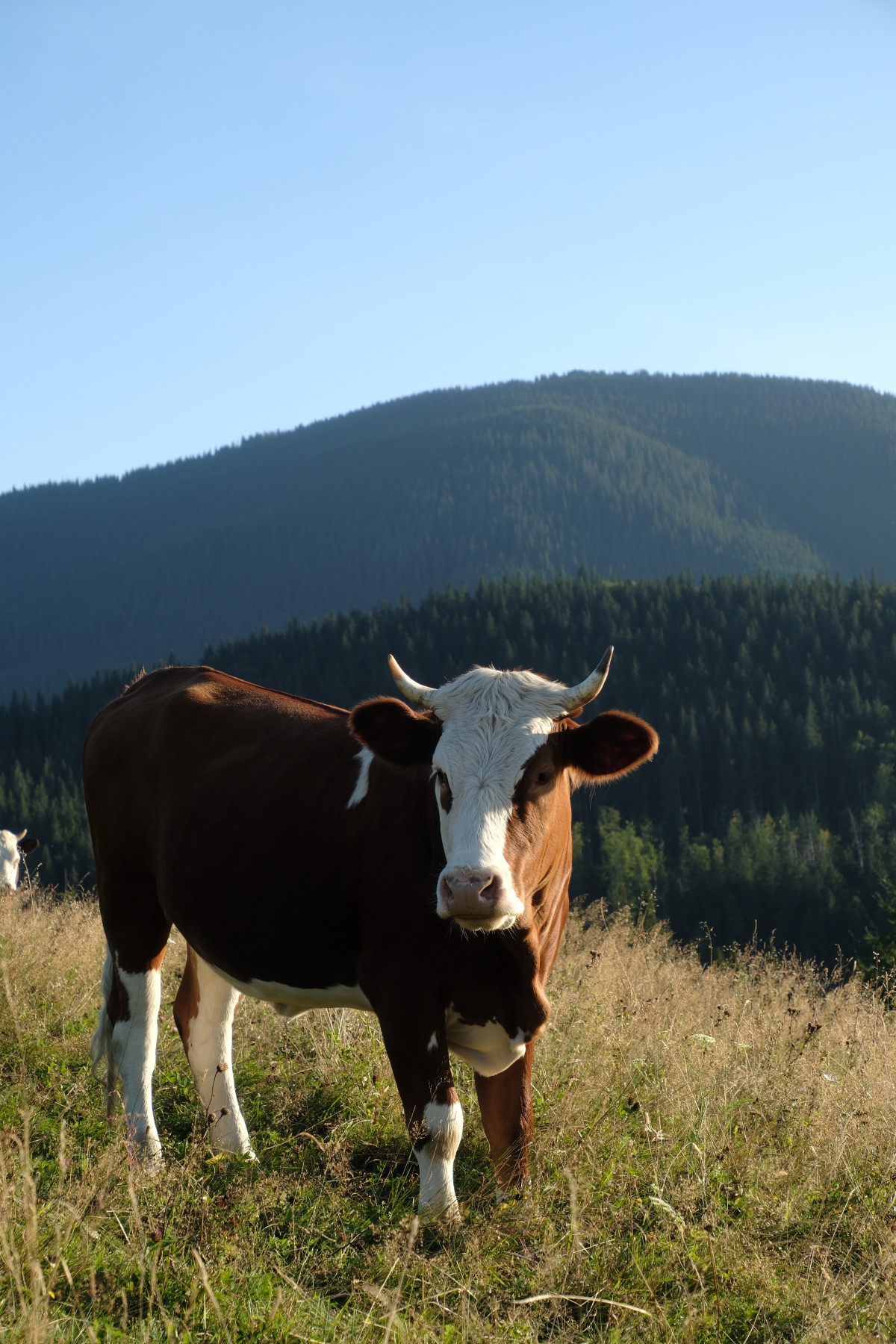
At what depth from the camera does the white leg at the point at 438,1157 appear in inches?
163

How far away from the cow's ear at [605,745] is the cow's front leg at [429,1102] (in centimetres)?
120

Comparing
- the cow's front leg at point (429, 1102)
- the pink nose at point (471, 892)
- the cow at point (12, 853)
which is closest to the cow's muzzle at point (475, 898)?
the pink nose at point (471, 892)

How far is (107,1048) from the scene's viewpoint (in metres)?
5.54

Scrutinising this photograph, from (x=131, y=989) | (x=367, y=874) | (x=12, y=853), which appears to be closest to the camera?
(x=367, y=874)

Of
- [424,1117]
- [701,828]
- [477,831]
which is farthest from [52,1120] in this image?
[701,828]

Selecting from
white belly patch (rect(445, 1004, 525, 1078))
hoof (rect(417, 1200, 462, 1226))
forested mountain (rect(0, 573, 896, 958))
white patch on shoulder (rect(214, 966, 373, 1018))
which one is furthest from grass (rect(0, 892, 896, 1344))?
forested mountain (rect(0, 573, 896, 958))

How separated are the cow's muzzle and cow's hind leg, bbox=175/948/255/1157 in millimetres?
2394

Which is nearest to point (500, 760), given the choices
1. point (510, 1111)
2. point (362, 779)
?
point (362, 779)

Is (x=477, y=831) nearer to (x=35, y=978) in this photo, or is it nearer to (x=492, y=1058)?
(x=492, y=1058)

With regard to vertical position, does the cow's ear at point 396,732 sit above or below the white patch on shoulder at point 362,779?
above

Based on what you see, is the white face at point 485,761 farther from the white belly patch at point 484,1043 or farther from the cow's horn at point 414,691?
the white belly patch at point 484,1043

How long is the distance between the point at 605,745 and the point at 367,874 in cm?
119

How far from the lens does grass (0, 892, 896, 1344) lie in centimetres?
349

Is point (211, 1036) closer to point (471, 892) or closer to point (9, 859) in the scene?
point (471, 892)
